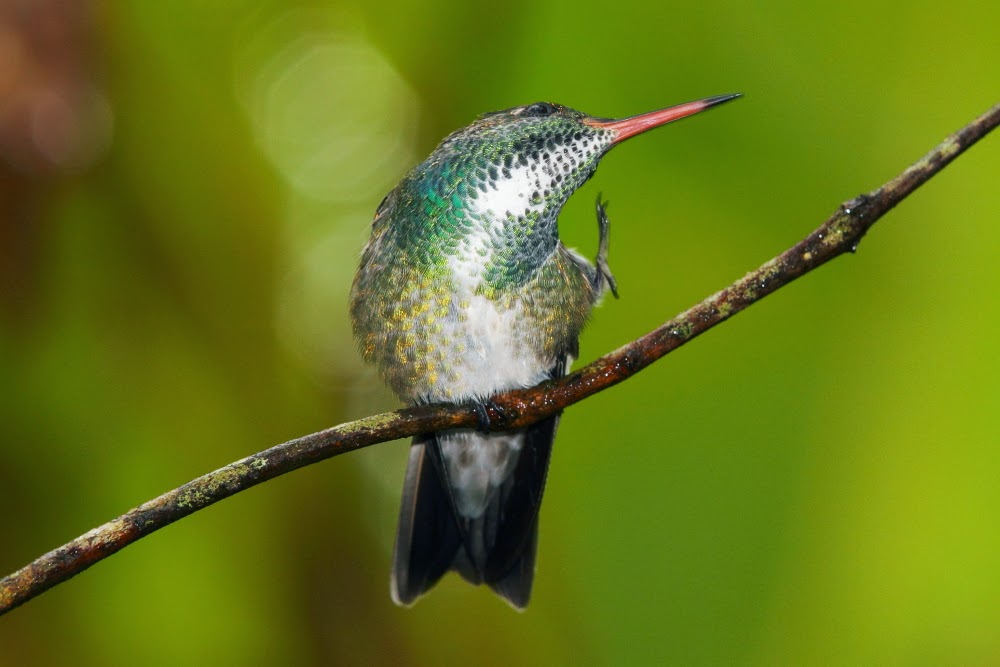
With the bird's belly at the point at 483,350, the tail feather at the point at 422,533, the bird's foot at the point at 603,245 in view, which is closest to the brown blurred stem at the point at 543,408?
the bird's belly at the point at 483,350

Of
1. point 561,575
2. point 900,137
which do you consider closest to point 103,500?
point 561,575

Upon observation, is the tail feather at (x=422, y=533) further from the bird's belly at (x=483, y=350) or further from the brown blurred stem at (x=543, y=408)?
the brown blurred stem at (x=543, y=408)

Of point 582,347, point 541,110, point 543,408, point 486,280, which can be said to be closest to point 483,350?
point 486,280

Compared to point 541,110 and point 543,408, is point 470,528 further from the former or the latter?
point 541,110

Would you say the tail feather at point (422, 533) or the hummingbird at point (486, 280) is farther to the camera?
the tail feather at point (422, 533)

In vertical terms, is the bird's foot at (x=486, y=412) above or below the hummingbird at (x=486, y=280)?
below

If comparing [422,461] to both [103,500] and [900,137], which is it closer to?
[103,500]

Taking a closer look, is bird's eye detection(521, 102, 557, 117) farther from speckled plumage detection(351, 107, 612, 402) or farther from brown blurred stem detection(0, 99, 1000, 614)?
brown blurred stem detection(0, 99, 1000, 614)
